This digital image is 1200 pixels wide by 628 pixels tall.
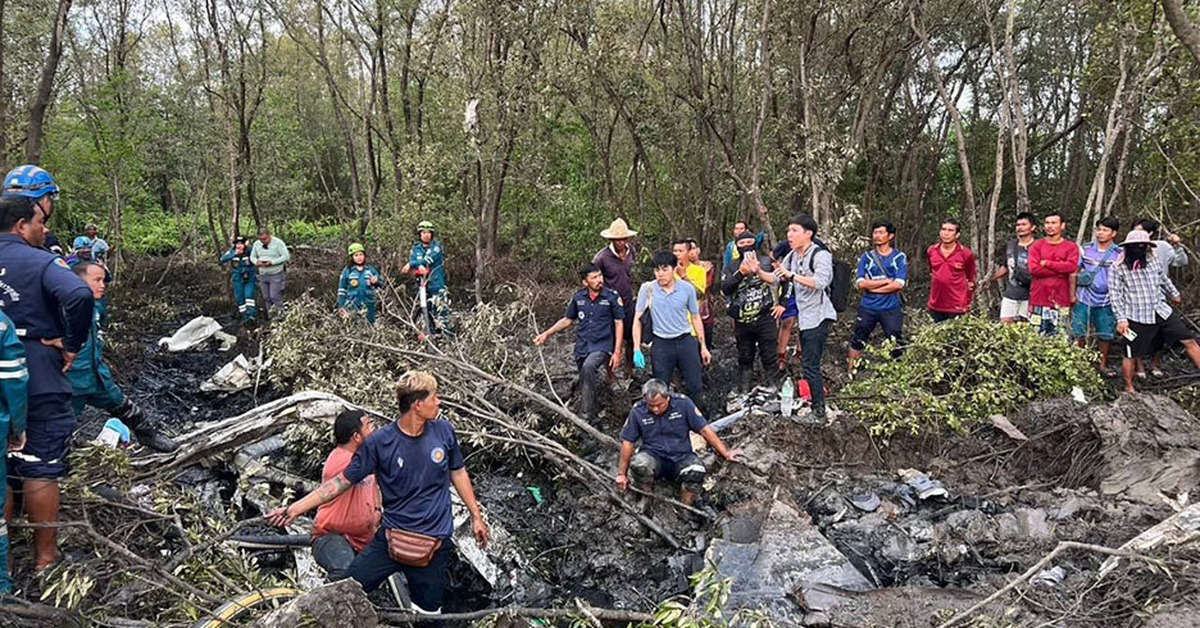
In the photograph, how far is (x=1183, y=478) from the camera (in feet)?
15.8

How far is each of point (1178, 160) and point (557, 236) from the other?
11.1 metres

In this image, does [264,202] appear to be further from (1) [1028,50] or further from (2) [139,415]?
(1) [1028,50]

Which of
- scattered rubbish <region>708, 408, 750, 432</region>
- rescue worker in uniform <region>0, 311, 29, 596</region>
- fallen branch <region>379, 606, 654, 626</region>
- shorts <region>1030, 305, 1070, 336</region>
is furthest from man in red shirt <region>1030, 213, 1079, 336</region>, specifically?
rescue worker in uniform <region>0, 311, 29, 596</region>

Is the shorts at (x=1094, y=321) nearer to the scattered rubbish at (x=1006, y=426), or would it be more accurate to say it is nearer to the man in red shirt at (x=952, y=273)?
the man in red shirt at (x=952, y=273)

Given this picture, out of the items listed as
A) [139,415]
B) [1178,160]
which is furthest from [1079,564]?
[1178,160]

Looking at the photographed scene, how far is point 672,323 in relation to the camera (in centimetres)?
632

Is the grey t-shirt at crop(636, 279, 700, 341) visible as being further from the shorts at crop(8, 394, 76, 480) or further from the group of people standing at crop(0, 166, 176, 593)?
the shorts at crop(8, 394, 76, 480)

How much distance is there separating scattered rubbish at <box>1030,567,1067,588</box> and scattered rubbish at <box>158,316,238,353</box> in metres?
10.0

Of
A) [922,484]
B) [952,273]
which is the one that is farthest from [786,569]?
[952,273]

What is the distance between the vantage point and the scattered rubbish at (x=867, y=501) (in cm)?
516

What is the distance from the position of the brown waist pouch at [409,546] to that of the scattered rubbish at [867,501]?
120 inches

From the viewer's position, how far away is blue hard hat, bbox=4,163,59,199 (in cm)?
414

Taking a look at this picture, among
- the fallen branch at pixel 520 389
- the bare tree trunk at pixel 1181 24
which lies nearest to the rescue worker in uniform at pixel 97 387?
the fallen branch at pixel 520 389

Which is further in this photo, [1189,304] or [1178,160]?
[1189,304]
